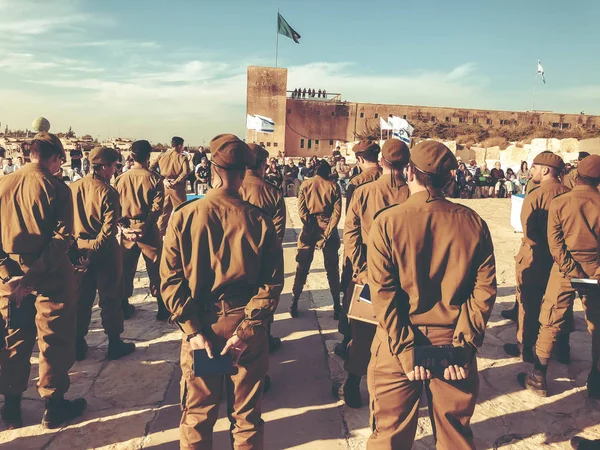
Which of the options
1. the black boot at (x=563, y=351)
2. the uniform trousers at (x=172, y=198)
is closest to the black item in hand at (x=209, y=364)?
the black boot at (x=563, y=351)

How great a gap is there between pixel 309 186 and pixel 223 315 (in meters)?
2.85

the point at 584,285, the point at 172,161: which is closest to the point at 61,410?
the point at 584,285

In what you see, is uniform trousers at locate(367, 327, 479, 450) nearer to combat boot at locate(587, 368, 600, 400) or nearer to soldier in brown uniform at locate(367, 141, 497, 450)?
soldier in brown uniform at locate(367, 141, 497, 450)

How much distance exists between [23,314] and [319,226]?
3.03 m

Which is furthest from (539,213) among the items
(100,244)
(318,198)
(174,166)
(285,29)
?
(285,29)

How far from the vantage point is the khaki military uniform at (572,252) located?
3.35m

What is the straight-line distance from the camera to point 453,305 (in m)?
2.25

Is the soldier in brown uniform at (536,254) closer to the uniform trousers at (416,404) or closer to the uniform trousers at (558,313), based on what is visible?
the uniform trousers at (558,313)

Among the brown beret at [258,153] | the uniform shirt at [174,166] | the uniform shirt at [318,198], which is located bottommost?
the uniform shirt at [318,198]

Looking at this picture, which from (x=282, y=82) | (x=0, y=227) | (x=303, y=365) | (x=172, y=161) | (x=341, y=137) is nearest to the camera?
(x=0, y=227)

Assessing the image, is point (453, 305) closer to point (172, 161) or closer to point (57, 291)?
point (57, 291)

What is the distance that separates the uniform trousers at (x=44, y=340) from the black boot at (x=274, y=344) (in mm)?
1741

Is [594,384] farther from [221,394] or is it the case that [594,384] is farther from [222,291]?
[222,291]

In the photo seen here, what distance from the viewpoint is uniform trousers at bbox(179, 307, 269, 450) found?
2273mm
